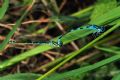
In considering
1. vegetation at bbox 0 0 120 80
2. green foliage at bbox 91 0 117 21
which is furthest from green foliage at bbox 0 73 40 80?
green foliage at bbox 91 0 117 21

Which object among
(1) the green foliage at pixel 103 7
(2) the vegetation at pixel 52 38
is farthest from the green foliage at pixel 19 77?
(1) the green foliage at pixel 103 7

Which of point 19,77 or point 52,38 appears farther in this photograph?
point 52,38

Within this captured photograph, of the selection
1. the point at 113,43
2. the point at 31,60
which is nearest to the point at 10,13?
the point at 31,60

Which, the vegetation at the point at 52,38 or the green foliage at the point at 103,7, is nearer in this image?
the green foliage at the point at 103,7

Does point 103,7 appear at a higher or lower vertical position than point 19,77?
higher

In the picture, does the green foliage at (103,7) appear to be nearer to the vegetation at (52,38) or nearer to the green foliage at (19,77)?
the vegetation at (52,38)

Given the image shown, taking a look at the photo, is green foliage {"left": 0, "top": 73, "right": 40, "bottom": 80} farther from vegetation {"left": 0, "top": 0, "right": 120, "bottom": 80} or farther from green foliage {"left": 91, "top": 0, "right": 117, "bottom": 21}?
green foliage {"left": 91, "top": 0, "right": 117, "bottom": 21}

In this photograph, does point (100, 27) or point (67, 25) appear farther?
point (67, 25)

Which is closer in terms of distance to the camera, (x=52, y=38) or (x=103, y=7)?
(x=103, y=7)

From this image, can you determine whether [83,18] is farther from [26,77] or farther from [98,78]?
[26,77]

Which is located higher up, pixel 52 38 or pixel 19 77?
pixel 52 38

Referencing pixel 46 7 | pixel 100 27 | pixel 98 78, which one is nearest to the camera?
pixel 100 27
